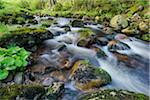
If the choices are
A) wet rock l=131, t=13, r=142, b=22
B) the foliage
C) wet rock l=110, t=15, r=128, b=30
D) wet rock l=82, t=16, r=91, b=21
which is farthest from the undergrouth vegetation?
wet rock l=82, t=16, r=91, b=21

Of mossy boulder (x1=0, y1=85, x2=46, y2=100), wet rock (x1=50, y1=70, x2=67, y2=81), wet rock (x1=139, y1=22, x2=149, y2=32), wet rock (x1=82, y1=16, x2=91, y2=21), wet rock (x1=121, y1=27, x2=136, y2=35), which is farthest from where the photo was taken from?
wet rock (x1=82, y1=16, x2=91, y2=21)

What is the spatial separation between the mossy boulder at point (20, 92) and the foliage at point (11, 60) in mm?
885

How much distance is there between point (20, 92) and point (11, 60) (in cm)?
137

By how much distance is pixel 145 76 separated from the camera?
6.46 m

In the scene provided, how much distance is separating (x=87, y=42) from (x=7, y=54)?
3044 mm

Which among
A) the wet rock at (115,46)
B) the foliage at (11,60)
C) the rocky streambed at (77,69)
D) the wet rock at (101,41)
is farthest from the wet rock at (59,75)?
the wet rock at (101,41)

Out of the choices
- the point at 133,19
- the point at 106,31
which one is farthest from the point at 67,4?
the point at 106,31

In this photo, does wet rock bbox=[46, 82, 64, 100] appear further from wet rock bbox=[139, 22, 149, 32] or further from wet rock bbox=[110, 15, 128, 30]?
wet rock bbox=[110, 15, 128, 30]

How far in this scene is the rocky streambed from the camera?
4.82 m

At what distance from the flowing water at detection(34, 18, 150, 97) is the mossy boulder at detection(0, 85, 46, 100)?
925 mm

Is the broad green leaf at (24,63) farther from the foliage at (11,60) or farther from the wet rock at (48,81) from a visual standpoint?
the wet rock at (48,81)

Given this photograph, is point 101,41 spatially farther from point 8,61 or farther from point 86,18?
point 86,18

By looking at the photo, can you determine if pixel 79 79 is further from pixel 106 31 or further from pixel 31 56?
pixel 106 31

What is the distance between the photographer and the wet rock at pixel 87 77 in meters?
5.52
